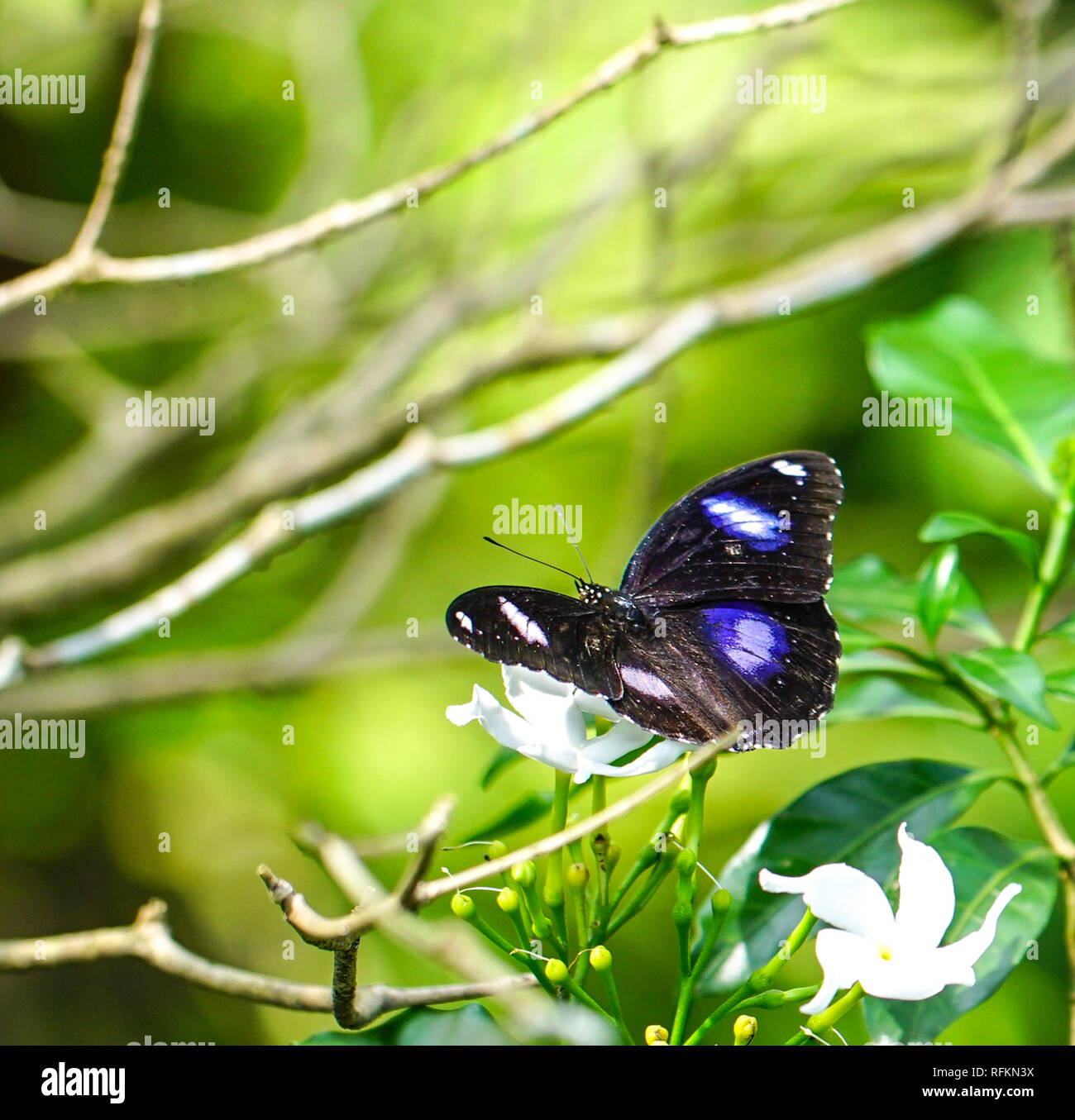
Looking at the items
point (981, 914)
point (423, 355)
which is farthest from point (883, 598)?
point (423, 355)

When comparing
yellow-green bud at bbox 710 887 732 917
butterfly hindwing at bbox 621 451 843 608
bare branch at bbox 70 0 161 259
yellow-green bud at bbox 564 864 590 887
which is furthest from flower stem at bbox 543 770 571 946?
bare branch at bbox 70 0 161 259

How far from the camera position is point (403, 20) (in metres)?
2.70

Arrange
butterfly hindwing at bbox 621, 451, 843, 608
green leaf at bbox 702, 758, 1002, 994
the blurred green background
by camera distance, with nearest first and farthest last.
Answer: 1. green leaf at bbox 702, 758, 1002, 994
2. butterfly hindwing at bbox 621, 451, 843, 608
3. the blurred green background

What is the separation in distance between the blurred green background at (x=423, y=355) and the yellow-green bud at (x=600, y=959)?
1378mm

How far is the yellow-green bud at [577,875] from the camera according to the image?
0.71 metres

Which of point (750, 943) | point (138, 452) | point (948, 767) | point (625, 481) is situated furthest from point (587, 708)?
point (625, 481)

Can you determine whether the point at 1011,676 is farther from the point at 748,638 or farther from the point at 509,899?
the point at 509,899

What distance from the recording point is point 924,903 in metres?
0.67

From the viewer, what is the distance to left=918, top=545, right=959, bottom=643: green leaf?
3.24 feet

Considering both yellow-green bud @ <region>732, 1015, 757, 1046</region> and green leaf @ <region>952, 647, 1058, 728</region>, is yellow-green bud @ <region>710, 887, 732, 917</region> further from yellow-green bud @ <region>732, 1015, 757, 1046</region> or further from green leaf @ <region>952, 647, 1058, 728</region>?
green leaf @ <region>952, 647, 1058, 728</region>

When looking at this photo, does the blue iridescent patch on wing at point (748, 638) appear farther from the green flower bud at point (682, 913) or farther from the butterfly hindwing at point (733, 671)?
the green flower bud at point (682, 913)

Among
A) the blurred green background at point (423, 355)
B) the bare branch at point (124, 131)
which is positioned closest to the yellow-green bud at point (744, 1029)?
the bare branch at point (124, 131)

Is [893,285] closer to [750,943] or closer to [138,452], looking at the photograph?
[138,452]

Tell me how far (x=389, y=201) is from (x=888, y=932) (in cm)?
85
